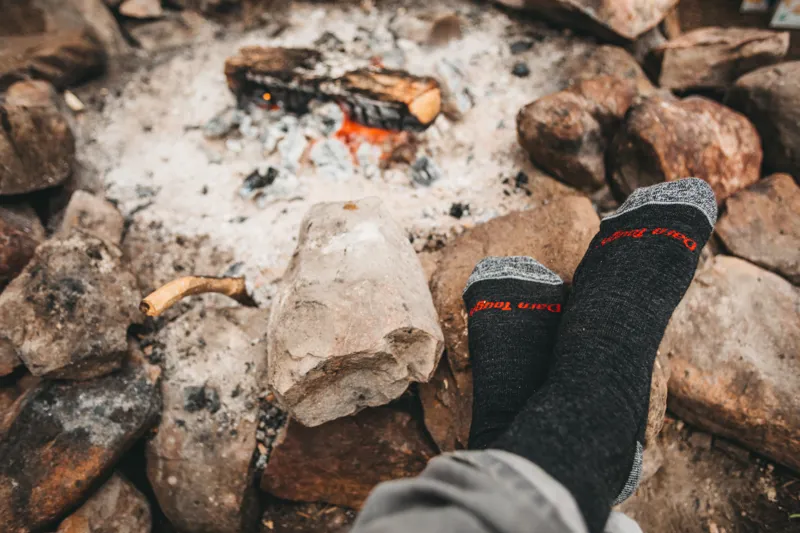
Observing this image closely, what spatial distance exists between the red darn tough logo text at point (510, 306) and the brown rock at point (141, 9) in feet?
8.98

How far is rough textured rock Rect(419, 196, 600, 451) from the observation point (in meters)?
1.64

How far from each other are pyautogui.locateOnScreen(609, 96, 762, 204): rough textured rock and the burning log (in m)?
0.85

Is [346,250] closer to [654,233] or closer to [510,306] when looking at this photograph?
[510,306]

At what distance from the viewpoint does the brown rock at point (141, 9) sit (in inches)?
116

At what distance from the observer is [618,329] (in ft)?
4.39

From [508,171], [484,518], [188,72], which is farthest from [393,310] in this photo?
[188,72]

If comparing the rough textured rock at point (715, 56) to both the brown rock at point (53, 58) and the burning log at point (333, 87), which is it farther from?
the brown rock at point (53, 58)

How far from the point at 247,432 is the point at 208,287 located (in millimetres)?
520

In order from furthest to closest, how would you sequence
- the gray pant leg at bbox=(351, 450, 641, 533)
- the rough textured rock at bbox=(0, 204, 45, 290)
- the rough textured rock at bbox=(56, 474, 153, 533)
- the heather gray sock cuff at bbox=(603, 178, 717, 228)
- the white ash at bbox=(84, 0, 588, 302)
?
the white ash at bbox=(84, 0, 588, 302) < the rough textured rock at bbox=(0, 204, 45, 290) < the rough textured rock at bbox=(56, 474, 153, 533) < the heather gray sock cuff at bbox=(603, 178, 717, 228) < the gray pant leg at bbox=(351, 450, 641, 533)

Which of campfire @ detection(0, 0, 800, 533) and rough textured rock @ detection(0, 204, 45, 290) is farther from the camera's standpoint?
rough textured rock @ detection(0, 204, 45, 290)

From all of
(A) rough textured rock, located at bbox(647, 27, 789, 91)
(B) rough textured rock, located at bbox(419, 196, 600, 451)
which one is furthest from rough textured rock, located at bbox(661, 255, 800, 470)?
(A) rough textured rock, located at bbox(647, 27, 789, 91)

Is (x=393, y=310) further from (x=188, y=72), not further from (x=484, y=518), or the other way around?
(x=188, y=72)

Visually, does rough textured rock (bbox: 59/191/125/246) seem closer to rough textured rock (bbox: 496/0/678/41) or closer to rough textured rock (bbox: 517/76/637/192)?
rough textured rock (bbox: 517/76/637/192)

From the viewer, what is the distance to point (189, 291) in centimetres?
164
